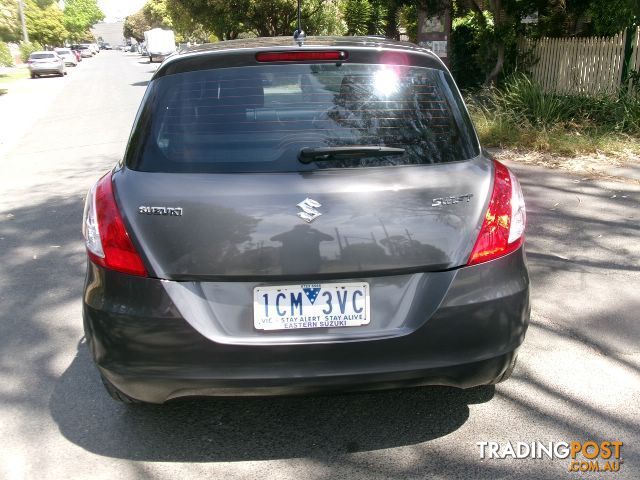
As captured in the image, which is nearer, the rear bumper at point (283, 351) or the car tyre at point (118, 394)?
the rear bumper at point (283, 351)

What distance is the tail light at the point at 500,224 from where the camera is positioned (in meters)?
2.76

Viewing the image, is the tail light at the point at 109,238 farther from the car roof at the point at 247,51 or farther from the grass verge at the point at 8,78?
the grass verge at the point at 8,78

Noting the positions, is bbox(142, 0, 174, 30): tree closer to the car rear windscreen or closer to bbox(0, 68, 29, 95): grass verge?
bbox(0, 68, 29, 95): grass verge

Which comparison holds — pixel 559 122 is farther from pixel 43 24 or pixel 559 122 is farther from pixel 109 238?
pixel 43 24

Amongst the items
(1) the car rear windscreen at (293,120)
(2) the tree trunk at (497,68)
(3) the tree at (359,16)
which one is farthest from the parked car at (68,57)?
(1) the car rear windscreen at (293,120)

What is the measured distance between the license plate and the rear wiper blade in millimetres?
541

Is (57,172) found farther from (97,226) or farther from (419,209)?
(419,209)

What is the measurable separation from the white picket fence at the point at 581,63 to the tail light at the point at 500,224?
363 inches

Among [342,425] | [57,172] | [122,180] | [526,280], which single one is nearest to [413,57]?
[526,280]

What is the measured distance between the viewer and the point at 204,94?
2.95m

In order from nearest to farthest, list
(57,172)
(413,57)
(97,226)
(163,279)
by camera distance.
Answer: (163,279) < (97,226) < (413,57) < (57,172)

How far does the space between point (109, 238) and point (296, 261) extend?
796 mm

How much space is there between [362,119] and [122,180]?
1.07 meters

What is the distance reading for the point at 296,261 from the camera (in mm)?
2625
